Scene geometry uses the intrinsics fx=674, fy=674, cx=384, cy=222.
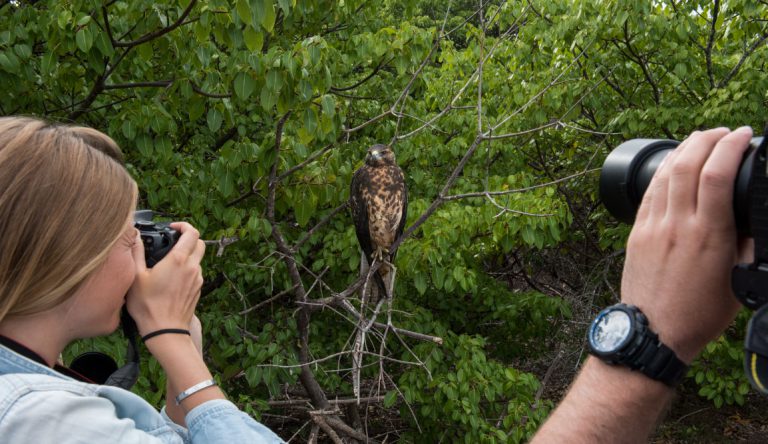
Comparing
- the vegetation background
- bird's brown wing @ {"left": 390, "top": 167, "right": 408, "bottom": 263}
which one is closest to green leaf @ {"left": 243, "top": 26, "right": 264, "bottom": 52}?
the vegetation background

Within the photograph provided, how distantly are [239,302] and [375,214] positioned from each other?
1051mm

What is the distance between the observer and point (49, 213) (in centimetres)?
89

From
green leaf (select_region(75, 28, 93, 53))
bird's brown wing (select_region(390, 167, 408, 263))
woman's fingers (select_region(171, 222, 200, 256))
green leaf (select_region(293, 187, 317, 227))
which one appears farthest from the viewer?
bird's brown wing (select_region(390, 167, 408, 263))

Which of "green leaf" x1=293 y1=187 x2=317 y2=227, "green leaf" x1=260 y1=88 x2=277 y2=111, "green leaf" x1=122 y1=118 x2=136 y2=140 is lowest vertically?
"green leaf" x1=293 y1=187 x2=317 y2=227

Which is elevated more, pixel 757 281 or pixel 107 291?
pixel 757 281

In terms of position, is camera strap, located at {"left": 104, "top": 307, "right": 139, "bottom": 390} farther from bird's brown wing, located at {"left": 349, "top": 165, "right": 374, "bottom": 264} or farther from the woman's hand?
bird's brown wing, located at {"left": 349, "top": 165, "right": 374, "bottom": 264}

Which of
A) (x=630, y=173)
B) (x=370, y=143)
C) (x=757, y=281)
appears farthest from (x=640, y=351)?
(x=370, y=143)

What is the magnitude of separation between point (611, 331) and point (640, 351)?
5 centimetres

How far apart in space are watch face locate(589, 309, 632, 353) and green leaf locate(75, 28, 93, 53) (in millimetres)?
2302

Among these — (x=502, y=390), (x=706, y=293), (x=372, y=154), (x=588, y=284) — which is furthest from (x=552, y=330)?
(x=706, y=293)

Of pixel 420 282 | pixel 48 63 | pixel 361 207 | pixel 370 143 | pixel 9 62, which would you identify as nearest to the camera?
pixel 9 62

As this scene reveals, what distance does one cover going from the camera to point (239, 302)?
14.3 ft

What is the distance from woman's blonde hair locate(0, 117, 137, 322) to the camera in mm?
874

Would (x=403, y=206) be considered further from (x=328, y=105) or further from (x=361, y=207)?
(x=328, y=105)
